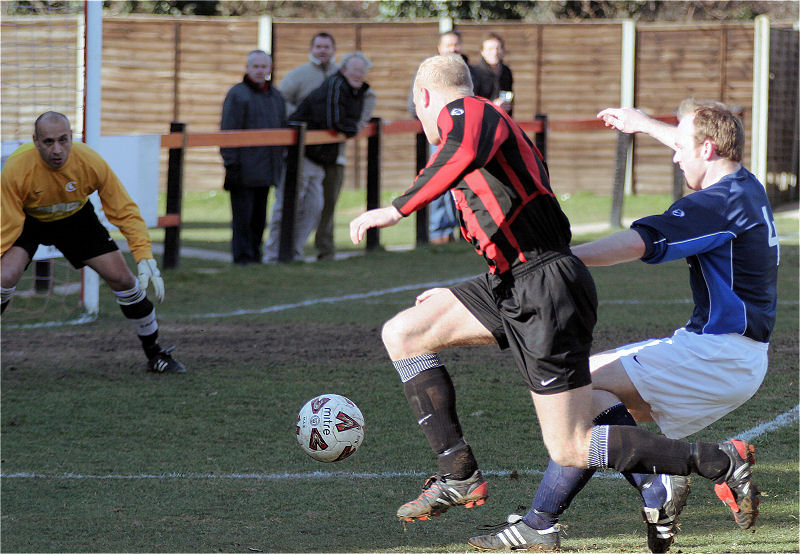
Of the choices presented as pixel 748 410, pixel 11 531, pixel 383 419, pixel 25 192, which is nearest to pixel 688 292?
pixel 748 410

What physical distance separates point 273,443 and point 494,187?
2.43 metres

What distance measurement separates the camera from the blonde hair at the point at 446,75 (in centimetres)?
401

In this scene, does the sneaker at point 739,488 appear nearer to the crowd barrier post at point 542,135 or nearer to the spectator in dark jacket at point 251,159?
the spectator in dark jacket at point 251,159

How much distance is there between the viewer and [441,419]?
4266 millimetres

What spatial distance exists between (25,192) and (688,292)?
21.1ft

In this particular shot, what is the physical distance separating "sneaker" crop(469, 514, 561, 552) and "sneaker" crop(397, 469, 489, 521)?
0.15 meters

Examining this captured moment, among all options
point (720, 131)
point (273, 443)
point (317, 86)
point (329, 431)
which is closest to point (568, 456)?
point (329, 431)

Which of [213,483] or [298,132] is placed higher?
[298,132]

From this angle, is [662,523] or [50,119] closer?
[662,523]

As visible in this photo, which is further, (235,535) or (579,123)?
(579,123)

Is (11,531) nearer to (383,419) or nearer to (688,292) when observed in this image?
(383,419)

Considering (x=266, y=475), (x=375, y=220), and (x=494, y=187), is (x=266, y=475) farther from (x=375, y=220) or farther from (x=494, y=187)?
(x=494, y=187)

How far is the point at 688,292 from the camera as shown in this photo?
10.3 meters

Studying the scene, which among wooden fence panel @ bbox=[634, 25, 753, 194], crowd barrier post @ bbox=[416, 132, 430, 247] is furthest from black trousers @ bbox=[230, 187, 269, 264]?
wooden fence panel @ bbox=[634, 25, 753, 194]
